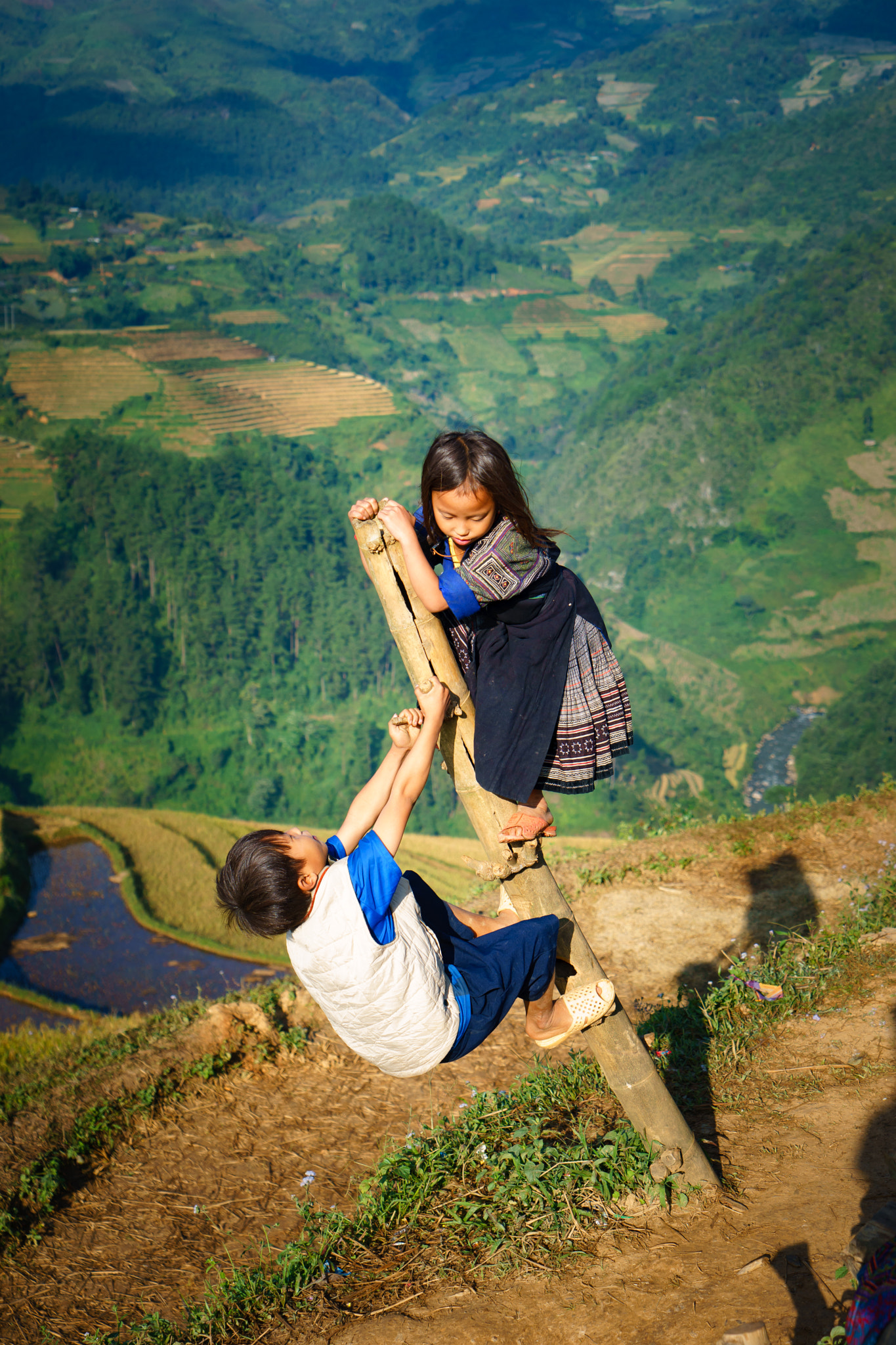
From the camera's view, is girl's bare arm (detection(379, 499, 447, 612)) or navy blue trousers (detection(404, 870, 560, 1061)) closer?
girl's bare arm (detection(379, 499, 447, 612))

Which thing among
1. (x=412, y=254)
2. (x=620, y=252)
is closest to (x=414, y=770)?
(x=412, y=254)

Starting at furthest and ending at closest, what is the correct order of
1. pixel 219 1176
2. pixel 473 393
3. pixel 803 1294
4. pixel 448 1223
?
pixel 473 393, pixel 219 1176, pixel 448 1223, pixel 803 1294

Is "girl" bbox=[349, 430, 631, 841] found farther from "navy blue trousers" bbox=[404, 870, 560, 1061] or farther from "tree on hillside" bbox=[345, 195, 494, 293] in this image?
"tree on hillside" bbox=[345, 195, 494, 293]

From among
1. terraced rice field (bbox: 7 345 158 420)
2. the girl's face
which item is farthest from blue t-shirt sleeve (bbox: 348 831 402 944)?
terraced rice field (bbox: 7 345 158 420)

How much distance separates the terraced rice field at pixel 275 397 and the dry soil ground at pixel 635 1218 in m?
77.1

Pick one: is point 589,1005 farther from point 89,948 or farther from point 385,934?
point 89,948

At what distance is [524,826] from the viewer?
2.99 metres

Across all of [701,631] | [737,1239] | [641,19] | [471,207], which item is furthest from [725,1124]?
[641,19]

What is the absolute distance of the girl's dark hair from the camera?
2.82 m

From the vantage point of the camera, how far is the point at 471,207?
139 meters

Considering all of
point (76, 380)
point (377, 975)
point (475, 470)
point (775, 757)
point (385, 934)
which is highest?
point (475, 470)

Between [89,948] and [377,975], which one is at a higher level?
[377,975]

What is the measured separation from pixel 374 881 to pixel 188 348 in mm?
89907

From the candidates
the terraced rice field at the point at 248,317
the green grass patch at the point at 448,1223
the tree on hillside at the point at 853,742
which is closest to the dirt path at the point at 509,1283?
the green grass patch at the point at 448,1223
